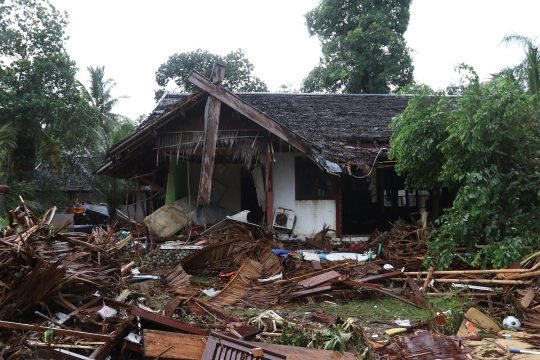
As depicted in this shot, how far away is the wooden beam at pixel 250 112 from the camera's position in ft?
35.4

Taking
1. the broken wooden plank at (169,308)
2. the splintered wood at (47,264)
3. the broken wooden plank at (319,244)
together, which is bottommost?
the broken wooden plank at (169,308)

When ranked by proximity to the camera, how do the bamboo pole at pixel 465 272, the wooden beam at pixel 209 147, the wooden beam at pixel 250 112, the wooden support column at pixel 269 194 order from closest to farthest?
the bamboo pole at pixel 465 272 → the wooden beam at pixel 209 147 → the wooden beam at pixel 250 112 → the wooden support column at pixel 269 194

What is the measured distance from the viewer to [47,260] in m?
5.10

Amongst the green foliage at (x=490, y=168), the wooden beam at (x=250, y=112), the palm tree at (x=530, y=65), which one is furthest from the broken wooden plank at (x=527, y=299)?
the palm tree at (x=530, y=65)

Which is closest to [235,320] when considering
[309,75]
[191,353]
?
[191,353]

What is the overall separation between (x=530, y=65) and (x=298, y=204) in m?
14.5

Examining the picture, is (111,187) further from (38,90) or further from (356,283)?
(356,283)

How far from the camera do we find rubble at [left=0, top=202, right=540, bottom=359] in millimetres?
4586

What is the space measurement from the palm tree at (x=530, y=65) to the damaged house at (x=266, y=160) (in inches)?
343

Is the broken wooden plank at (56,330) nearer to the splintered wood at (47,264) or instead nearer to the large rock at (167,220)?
the splintered wood at (47,264)

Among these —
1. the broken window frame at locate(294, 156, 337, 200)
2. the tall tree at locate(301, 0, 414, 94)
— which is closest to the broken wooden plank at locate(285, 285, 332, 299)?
the broken window frame at locate(294, 156, 337, 200)

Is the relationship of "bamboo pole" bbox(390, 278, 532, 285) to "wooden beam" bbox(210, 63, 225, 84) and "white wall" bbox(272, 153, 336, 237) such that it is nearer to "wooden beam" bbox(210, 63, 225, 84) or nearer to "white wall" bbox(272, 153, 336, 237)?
"white wall" bbox(272, 153, 336, 237)

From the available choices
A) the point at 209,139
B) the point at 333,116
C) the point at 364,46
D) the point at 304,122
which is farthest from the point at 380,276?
the point at 364,46

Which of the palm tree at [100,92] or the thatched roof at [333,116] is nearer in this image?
the thatched roof at [333,116]
